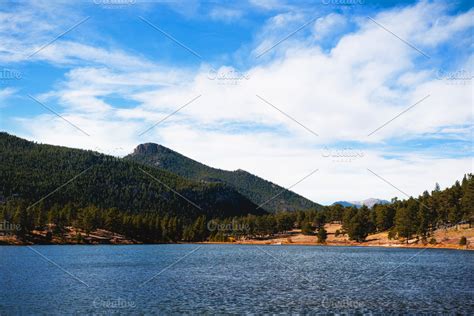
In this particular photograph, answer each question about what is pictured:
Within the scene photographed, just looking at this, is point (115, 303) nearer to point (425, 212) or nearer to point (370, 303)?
point (370, 303)

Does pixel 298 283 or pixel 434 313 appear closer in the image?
pixel 434 313

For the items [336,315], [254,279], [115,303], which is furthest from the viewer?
[254,279]

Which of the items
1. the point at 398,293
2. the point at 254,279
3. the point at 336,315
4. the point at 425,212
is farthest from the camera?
the point at 425,212

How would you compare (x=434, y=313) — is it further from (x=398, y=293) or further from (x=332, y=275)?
(x=332, y=275)

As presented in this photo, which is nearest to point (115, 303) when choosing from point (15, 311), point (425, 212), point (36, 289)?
point (15, 311)

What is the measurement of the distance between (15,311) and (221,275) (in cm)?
3936

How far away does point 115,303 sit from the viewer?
157 ft

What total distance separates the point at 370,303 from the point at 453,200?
516 feet

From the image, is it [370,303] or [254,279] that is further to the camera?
[254,279]

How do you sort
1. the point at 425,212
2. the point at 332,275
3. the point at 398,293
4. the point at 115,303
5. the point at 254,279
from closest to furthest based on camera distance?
the point at 115,303 → the point at 398,293 → the point at 254,279 → the point at 332,275 → the point at 425,212

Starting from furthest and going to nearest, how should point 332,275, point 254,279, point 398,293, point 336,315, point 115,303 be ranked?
point 332,275 → point 254,279 → point 398,293 → point 115,303 → point 336,315

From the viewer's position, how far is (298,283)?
214 ft

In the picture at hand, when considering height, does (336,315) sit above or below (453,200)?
below

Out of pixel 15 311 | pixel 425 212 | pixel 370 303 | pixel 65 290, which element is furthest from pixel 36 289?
pixel 425 212
